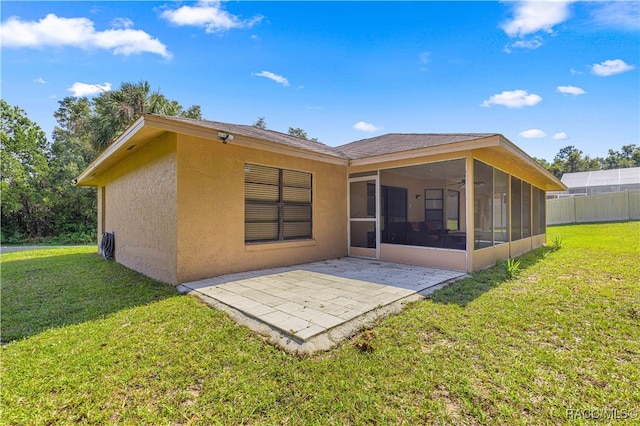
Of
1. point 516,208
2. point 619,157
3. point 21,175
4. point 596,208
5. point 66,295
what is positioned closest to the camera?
point 66,295

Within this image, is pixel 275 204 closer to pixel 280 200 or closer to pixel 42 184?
pixel 280 200

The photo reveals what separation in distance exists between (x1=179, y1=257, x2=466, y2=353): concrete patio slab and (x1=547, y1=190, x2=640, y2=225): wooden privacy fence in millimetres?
19616

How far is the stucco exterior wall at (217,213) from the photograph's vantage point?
5.48m

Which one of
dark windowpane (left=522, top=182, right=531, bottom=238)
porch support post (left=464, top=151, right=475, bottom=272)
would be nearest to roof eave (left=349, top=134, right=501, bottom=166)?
porch support post (left=464, top=151, right=475, bottom=272)

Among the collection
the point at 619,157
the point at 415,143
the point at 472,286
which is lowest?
the point at 472,286

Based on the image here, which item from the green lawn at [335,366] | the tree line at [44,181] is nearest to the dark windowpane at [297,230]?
the green lawn at [335,366]

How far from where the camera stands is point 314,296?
4.54 m

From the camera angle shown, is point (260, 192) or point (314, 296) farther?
point (260, 192)

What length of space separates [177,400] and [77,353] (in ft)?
5.05

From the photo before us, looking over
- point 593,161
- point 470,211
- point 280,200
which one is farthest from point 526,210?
point 593,161

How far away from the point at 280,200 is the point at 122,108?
43.0ft

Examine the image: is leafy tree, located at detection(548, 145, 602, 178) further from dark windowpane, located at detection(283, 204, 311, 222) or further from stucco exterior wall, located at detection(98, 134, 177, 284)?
stucco exterior wall, located at detection(98, 134, 177, 284)

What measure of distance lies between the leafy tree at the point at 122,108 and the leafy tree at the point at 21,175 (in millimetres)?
6864

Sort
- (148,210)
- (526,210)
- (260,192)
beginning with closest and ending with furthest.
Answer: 1. (148,210)
2. (260,192)
3. (526,210)
